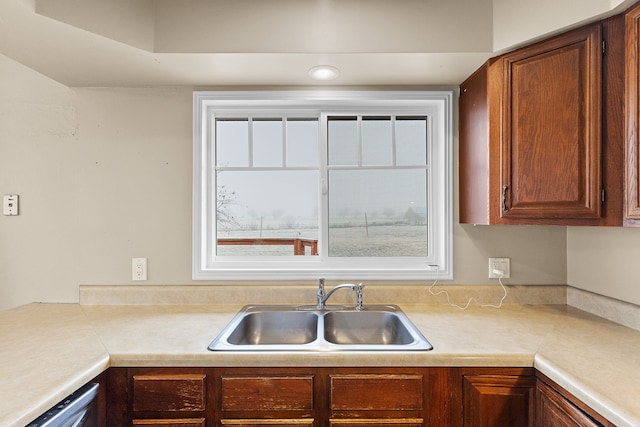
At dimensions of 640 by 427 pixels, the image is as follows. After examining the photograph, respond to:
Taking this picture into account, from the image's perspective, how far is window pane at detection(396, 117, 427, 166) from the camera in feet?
6.59

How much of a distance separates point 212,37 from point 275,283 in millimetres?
1234

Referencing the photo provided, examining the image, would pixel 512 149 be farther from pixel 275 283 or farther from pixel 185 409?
pixel 185 409

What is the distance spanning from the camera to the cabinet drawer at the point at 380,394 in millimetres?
1205

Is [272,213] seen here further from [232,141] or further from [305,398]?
[305,398]

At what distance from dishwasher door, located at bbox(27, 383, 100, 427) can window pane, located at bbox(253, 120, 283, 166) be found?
1.34m

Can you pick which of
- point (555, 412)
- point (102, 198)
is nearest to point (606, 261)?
point (555, 412)

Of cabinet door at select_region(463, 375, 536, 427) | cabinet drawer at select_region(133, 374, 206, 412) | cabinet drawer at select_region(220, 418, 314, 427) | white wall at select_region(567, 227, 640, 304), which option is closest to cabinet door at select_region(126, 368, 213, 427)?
cabinet drawer at select_region(133, 374, 206, 412)

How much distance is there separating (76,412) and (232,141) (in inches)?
57.5

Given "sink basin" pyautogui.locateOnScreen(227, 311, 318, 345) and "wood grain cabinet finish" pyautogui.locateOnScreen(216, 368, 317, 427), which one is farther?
"sink basin" pyautogui.locateOnScreen(227, 311, 318, 345)

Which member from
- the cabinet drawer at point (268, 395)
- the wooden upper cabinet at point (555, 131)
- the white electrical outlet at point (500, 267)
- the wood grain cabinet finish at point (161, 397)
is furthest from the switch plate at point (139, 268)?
the white electrical outlet at point (500, 267)

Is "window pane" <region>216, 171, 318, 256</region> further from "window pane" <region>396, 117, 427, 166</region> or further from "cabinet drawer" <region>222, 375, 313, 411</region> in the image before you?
"cabinet drawer" <region>222, 375, 313, 411</region>

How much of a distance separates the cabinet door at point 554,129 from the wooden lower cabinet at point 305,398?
2.32 ft

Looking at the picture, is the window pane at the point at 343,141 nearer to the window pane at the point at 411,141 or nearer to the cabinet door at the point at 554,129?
the window pane at the point at 411,141

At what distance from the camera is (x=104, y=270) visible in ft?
6.07
